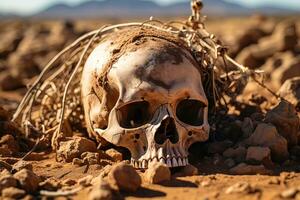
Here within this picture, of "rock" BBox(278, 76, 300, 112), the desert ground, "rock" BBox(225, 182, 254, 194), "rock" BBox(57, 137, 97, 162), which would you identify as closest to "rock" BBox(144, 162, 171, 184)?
the desert ground

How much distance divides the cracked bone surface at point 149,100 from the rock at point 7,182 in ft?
3.56

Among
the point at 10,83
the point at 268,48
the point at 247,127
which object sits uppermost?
the point at 268,48

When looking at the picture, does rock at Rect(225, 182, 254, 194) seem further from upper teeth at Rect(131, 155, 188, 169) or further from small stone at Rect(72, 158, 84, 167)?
small stone at Rect(72, 158, 84, 167)

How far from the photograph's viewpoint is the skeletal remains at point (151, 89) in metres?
4.80

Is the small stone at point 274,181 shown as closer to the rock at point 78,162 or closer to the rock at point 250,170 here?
the rock at point 250,170

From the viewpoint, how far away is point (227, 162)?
4809 mm

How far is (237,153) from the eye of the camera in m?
4.89

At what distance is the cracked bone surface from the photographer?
4766mm

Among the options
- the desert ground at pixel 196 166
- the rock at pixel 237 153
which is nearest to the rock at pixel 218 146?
the desert ground at pixel 196 166

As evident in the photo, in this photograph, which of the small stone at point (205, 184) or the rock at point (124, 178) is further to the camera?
the small stone at point (205, 184)

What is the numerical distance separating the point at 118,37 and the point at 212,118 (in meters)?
1.19

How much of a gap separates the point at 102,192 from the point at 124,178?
1.00 ft

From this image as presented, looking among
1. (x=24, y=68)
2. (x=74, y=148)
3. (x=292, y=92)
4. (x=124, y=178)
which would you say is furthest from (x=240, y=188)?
(x=24, y=68)

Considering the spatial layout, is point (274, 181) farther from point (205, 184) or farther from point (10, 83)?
point (10, 83)
